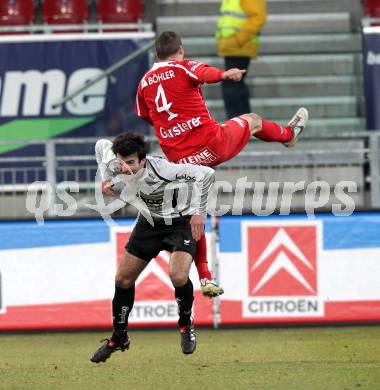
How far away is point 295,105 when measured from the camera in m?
16.1

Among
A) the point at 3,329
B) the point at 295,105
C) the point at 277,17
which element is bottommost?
the point at 3,329

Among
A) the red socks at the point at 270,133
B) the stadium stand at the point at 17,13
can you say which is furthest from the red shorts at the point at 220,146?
the stadium stand at the point at 17,13

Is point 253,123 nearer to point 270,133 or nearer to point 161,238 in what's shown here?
point 270,133

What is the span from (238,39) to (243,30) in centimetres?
14

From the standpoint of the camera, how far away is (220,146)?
9.32 meters

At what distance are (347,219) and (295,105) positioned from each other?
143 inches

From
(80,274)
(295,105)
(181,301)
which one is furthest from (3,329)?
(295,105)

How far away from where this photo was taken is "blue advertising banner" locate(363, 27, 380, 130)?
49.3 feet

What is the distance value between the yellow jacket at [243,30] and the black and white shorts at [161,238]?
639 cm

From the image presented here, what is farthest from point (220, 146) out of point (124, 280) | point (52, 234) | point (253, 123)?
point (52, 234)

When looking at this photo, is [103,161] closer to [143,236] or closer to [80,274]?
[143,236]

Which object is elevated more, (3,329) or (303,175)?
(303,175)

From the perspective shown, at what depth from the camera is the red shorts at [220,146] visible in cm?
928

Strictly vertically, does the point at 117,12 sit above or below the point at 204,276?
above
